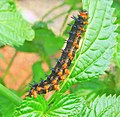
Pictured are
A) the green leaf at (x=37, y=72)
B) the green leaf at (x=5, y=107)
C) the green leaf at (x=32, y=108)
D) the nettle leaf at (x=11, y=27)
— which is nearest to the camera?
the green leaf at (x=32, y=108)

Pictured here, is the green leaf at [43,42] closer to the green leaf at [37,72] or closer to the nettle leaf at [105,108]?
the green leaf at [37,72]

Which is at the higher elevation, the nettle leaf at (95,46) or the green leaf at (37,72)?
the green leaf at (37,72)

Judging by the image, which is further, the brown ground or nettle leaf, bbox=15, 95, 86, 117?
the brown ground

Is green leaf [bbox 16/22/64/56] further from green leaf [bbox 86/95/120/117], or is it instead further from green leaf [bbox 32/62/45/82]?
green leaf [bbox 86/95/120/117]

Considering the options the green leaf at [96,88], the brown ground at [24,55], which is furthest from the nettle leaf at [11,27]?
the brown ground at [24,55]

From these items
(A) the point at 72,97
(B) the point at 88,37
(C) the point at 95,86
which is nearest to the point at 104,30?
(B) the point at 88,37

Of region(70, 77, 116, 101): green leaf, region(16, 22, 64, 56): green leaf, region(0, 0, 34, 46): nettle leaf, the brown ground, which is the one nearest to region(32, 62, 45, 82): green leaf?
region(16, 22, 64, 56): green leaf

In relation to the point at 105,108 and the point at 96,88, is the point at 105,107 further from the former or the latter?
the point at 96,88

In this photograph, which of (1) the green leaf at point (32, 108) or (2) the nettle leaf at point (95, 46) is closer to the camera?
(1) the green leaf at point (32, 108)
